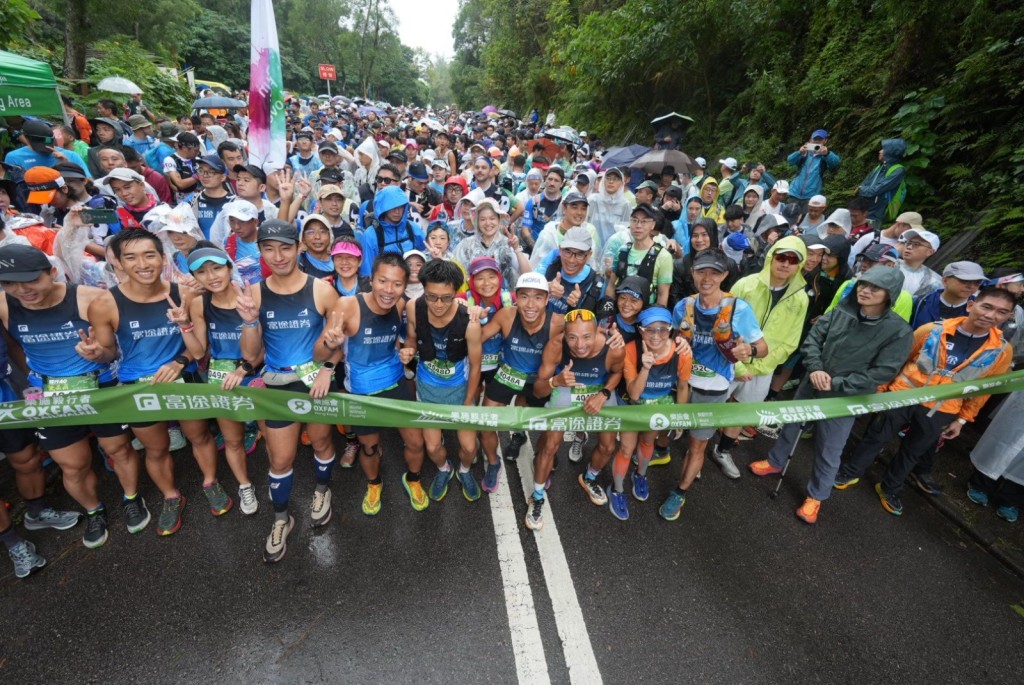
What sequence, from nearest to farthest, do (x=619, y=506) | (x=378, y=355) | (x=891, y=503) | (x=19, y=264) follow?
(x=19, y=264), (x=378, y=355), (x=619, y=506), (x=891, y=503)

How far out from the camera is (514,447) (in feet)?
16.2

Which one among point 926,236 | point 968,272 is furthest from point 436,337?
point 926,236

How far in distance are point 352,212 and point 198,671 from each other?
5271 millimetres

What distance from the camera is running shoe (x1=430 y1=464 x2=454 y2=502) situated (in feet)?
14.1

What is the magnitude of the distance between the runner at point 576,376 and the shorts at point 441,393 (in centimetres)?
71

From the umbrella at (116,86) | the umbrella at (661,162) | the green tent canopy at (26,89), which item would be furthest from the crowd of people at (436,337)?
the umbrella at (116,86)

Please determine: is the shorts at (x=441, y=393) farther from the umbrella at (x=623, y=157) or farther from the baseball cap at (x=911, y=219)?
the umbrella at (x=623, y=157)

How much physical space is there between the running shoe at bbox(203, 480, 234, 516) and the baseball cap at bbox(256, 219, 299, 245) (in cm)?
225

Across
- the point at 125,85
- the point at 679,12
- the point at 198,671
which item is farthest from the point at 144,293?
the point at 125,85

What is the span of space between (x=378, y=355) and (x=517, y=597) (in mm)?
2178

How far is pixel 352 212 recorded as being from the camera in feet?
21.1

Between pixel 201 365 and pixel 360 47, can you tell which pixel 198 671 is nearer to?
pixel 201 365

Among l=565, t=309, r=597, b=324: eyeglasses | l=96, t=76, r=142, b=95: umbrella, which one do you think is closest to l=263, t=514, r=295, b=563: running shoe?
l=565, t=309, r=597, b=324: eyeglasses

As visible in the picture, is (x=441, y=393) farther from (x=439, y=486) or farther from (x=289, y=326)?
(x=289, y=326)
